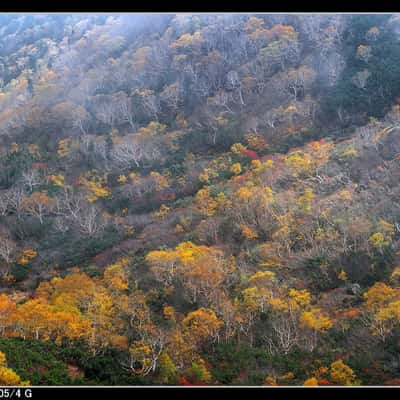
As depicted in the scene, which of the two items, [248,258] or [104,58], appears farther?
[104,58]

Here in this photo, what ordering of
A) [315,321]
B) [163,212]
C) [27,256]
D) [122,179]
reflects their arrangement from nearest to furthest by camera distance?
[315,321] → [27,256] → [163,212] → [122,179]

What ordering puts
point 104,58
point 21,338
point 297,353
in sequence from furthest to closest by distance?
point 104,58, point 21,338, point 297,353

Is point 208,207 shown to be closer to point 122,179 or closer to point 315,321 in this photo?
point 122,179

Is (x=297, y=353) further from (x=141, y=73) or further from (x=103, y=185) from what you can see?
(x=141, y=73)

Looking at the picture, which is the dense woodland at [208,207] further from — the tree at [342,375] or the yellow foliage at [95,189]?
the yellow foliage at [95,189]

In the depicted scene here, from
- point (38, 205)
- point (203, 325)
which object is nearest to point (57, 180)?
point (38, 205)

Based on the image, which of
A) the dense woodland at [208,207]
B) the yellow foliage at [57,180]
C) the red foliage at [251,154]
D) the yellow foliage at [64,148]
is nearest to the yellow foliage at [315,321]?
the dense woodland at [208,207]

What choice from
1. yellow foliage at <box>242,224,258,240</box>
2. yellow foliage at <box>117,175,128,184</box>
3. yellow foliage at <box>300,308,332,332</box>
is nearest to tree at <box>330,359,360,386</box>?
yellow foliage at <box>300,308,332,332</box>

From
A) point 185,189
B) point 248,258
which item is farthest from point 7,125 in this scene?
point 248,258

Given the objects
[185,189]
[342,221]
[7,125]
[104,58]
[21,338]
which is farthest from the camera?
[104,58]
